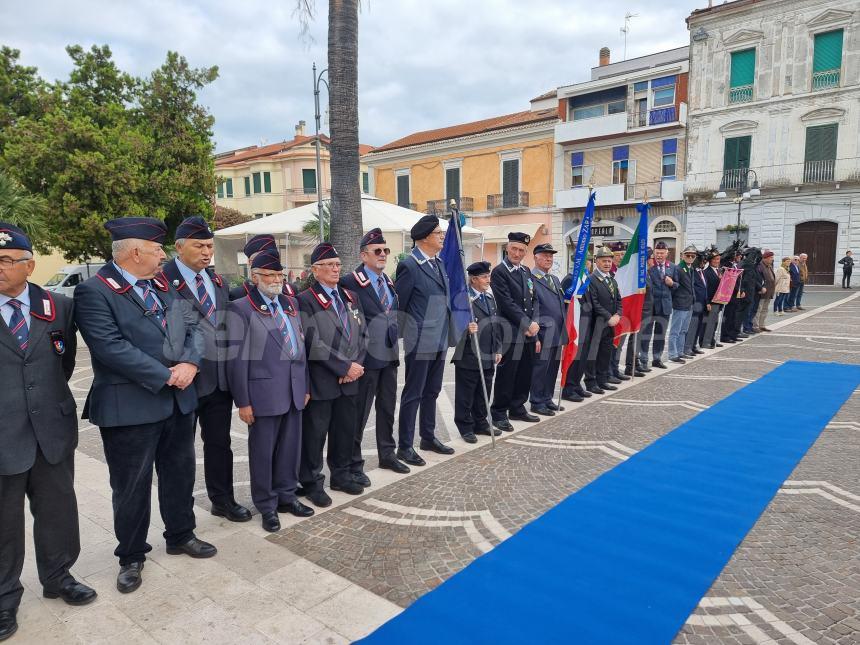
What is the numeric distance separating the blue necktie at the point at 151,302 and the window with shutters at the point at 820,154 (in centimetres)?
2707

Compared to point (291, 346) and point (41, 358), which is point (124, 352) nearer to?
point (41, 358)

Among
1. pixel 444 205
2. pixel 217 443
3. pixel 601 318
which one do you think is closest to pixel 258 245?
pixel 217 443

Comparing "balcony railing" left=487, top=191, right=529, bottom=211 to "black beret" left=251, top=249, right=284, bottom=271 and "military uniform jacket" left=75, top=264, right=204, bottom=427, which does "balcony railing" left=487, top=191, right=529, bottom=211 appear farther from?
"military uniform jacket" left=75, top=264, right=204, bottom=427

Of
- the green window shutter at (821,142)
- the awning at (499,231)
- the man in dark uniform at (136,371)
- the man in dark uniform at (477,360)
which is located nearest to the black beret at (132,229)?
the man in dark uniform at (136,371)

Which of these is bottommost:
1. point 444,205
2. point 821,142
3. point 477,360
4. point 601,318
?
point 477,360

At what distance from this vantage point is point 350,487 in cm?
426

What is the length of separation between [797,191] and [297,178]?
102ft

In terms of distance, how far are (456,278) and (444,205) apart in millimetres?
27366

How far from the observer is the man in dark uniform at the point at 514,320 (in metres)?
5.95

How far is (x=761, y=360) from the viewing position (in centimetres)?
939

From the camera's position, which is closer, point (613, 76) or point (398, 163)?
point (613, 76)

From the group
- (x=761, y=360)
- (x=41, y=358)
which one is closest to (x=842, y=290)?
(x=761, y=360)

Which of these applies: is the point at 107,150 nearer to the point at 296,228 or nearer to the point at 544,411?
the point at 296,228

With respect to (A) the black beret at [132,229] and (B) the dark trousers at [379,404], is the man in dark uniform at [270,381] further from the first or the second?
(A) the black beret at [132,229]
